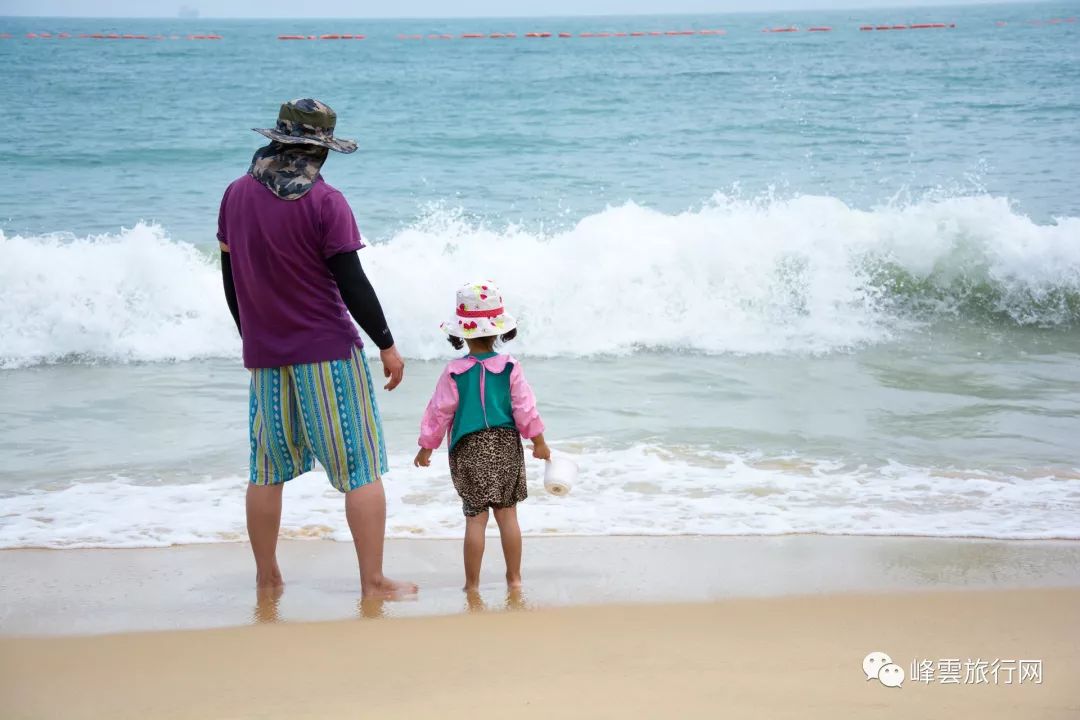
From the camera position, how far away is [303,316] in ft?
11.1

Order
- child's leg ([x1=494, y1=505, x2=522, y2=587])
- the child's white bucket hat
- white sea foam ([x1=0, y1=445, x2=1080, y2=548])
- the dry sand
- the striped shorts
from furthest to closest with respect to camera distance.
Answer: white sea foam ([x1=0, y1=445, x2=1080, y2=548])
child's leg ([x1=494, y1=505, x2=522, y2=587])
the child's white bucket hat
the striped shorts
the dry sand

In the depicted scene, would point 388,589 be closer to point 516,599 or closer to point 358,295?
point 516,599

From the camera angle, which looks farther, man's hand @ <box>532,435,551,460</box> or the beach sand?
man's hand @ <box>532,435,551,460</box>

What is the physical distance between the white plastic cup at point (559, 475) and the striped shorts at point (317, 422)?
57 centimetres

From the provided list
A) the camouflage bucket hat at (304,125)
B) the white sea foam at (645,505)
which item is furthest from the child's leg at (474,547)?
the camouflage bucket hat at (304,125)

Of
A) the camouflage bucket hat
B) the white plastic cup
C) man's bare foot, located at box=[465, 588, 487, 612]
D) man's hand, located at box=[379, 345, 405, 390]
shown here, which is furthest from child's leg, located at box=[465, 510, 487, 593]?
the camouflage bucket hat

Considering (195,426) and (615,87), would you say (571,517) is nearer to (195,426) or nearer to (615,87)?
(195,426)

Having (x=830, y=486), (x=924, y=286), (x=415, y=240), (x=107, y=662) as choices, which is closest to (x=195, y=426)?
(x=107, y=662)

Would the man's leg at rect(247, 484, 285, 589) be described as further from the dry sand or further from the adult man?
the dry sand

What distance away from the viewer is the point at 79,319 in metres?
8.41

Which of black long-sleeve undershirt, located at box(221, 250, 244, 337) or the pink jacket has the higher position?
black long-sleeve undershirt, located at box(221, 250, 244, 337)

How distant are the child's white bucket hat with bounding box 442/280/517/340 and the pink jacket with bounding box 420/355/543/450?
0.31 feet

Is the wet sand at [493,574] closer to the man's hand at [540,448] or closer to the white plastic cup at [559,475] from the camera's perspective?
the white plastic cup at [559,475]

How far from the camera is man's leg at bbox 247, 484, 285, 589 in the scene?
3631mm
